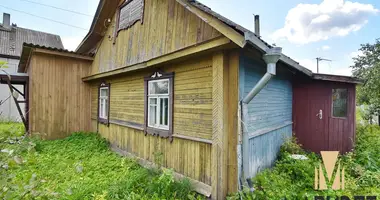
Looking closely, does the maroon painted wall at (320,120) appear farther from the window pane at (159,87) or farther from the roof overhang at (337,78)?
the window pane at (159,87)

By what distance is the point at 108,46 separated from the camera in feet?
22.9

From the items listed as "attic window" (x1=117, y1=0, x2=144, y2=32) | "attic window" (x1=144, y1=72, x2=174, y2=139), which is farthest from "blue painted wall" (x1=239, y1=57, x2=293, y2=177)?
"attic window" (x1=117, y1=0, x2=144, y2=32)

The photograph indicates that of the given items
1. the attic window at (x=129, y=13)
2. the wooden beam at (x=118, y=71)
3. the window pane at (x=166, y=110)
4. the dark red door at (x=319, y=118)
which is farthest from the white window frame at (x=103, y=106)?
the dark red door at (x=319, y=118)

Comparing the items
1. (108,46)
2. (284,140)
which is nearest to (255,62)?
(284,140)

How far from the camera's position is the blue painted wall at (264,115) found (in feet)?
12.0

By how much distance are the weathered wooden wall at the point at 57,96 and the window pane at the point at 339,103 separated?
8.74m

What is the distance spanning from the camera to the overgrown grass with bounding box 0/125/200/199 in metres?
1.58

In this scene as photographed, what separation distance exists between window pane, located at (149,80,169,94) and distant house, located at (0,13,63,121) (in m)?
12.7

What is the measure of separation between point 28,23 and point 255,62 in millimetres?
22804

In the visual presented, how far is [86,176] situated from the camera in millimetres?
4512

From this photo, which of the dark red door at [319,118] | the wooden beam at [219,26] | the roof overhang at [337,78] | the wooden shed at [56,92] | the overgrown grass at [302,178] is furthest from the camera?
the wooden shed at [56,92]

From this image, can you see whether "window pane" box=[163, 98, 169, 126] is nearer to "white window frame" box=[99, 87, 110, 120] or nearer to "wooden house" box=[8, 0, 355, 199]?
"wooden house" box=[8, 0, 355, 199]

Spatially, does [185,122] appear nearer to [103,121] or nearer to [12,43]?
[103,121]

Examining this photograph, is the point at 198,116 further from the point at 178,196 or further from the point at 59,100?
the point at 59,100
